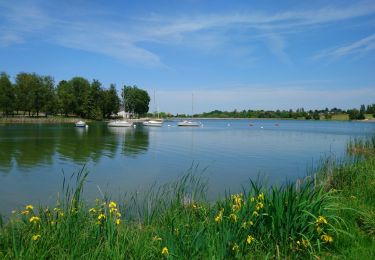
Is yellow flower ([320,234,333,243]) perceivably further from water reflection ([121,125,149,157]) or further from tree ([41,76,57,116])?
tree ([41,76,57,116])

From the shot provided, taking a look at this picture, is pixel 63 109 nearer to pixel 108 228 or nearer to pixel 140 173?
pixel 140 173

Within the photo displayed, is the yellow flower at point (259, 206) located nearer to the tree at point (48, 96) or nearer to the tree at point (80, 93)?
the tree at point (48, 96)

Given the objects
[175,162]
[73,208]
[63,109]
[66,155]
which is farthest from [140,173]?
[63,109]

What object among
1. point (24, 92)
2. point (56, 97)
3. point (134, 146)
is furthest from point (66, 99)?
point (134, 146)

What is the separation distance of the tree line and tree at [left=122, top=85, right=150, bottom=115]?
3.66 ft

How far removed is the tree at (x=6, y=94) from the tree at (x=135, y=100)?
66789 mm

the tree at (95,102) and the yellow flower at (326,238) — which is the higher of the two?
the tree at (95,102)

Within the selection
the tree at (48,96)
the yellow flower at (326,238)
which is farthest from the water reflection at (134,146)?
the tree at (48,96)

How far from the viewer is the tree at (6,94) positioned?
95.9 meters

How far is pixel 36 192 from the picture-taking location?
629 inches

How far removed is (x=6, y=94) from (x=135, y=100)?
83007mm

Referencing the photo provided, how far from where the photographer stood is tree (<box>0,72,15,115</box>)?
95.9 metres

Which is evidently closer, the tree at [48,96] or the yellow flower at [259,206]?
the yellow flower at [259,206]

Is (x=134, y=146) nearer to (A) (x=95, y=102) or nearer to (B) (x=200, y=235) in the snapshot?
(B) (x=200, y=235)
